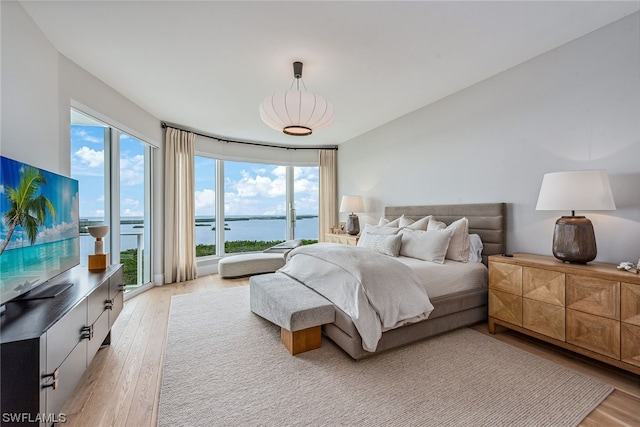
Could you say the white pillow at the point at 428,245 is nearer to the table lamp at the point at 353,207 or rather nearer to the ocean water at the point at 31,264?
the table lamp at the point at 353,207

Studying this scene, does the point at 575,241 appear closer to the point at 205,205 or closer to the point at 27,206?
the point at 27,206

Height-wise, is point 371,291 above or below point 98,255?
below

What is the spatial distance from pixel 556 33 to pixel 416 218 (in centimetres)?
243

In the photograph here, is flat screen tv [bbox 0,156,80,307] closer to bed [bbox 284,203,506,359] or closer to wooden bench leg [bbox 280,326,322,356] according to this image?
wooden bench leg [bbox 280,326,322,356]

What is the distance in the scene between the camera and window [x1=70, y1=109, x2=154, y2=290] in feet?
10.7

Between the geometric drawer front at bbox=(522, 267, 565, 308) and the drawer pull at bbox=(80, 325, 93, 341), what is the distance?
3391mm

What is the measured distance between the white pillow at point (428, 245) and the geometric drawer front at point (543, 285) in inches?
29.0

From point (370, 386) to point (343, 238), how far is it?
333 cm

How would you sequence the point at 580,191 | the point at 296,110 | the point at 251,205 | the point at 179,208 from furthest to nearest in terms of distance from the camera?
the point at 251,205
the point at 179,208
the point at 296,110
the point at 580,191

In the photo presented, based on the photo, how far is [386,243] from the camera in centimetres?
343

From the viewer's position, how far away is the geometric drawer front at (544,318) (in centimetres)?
224

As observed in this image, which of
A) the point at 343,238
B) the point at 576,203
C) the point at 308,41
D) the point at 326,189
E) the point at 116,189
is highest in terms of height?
the point at 308,41

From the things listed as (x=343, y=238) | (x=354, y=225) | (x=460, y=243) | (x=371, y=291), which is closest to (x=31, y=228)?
(x=371, y=291)

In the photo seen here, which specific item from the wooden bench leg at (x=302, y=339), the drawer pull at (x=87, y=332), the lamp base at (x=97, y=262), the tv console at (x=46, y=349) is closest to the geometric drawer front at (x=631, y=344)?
the wooden bench leg at (x=302, y=339)
